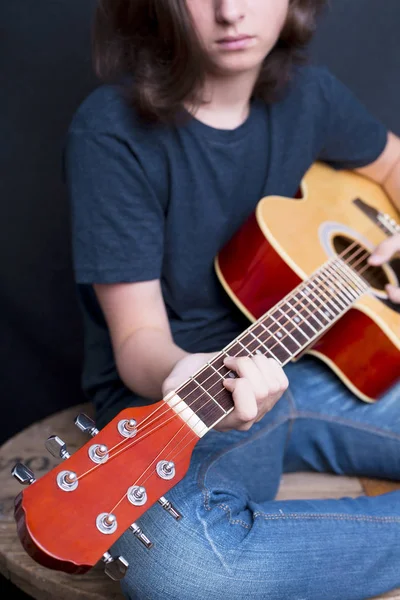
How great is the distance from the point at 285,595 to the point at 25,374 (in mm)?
911

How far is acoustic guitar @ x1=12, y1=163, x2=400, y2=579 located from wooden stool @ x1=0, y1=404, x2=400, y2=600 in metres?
0.16

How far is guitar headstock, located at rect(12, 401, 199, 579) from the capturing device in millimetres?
667

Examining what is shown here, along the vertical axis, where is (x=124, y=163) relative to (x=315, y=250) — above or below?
above

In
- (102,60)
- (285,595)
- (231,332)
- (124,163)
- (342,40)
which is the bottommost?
(285,595)

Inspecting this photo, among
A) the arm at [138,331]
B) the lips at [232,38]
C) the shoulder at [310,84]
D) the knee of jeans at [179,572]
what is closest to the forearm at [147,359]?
the arm at [138,331]

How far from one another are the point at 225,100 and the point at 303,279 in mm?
346

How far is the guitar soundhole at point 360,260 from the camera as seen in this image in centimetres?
126

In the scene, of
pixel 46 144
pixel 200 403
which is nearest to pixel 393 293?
pixel 200 403

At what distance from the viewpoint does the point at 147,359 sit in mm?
1053

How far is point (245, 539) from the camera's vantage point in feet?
3.19

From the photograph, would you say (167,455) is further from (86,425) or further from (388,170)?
(388,170)

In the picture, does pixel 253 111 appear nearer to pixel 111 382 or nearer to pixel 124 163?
pixel 124 163

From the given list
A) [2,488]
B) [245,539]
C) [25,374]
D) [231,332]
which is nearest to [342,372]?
[231,332]

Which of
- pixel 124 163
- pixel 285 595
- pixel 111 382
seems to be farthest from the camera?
pixel 111 382
